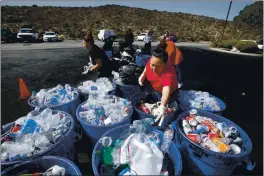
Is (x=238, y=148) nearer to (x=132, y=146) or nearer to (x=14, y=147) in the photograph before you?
(x=132, y=146)

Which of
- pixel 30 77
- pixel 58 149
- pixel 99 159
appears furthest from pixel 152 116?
pixel 30 77

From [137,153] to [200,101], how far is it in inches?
80.1

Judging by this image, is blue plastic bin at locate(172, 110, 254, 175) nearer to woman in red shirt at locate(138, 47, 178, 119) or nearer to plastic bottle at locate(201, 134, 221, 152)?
plastic bottle at locate(201, 134, 221, 152)

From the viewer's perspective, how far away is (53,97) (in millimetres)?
3789

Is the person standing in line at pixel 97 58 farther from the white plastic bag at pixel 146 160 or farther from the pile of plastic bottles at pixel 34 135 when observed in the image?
the white plastic bag at pixel 146 160

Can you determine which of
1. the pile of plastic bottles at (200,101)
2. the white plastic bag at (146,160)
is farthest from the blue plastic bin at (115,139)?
the pile of plastic bottles at (200,101)

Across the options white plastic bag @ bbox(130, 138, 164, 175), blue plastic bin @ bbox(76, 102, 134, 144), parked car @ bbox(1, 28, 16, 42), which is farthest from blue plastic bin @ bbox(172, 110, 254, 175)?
parked car @ bbox(1, 28, 16, 42)

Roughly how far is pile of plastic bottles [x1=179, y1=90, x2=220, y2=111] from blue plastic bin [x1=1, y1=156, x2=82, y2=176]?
2348 mm

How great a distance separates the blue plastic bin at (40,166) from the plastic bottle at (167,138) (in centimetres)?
110

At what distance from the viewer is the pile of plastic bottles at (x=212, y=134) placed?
8.38 feet

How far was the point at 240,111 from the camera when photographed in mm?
5227

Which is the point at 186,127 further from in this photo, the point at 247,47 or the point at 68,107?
the point at 247,47

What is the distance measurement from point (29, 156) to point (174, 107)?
88.3 inches

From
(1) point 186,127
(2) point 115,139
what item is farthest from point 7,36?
(1) point 186,127
